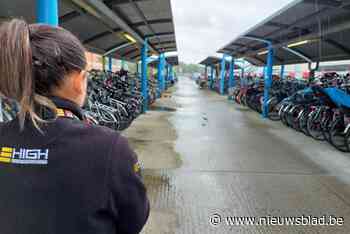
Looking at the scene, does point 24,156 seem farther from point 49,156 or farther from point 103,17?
point 103,17

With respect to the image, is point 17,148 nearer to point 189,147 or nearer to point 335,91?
point 189,147

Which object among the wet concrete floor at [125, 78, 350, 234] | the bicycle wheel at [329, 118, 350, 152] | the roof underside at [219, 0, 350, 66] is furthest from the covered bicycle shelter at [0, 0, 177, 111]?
the bicycle wheel at [329, 118, 350, 152]

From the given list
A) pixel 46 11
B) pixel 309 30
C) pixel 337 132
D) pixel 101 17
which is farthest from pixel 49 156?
pixel 309 30

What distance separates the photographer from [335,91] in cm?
432

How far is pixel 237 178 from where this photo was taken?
10.3 feet

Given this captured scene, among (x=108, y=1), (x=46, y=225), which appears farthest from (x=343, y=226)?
(x=108, y=1)

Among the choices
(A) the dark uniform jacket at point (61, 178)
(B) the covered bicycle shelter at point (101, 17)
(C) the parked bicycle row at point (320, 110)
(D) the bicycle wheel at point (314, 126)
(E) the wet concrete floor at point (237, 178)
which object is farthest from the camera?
(D) the bicycle wheel at point (314, 126)

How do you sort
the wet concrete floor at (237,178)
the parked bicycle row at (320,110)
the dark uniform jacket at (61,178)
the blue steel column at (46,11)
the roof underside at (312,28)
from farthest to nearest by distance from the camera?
the roof underside at (312,28)
the parked bicycle row at (320,110)
the wet concrete floor at (237,178)
the blue steel column at (46,11)
the dark uniform jacket at (61,178)

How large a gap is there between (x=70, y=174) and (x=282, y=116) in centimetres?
621

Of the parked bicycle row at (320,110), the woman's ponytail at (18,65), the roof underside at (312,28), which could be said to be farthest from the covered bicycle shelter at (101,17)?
the parked bicycle row at (320,110)

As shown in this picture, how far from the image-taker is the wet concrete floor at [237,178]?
2.31 m

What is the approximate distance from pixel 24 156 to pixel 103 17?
376 cm

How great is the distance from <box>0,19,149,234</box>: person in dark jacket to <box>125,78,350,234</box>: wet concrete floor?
1.61 meters

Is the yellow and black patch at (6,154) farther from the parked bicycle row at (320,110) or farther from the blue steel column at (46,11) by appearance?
the parked bicycle row at (320,110)
